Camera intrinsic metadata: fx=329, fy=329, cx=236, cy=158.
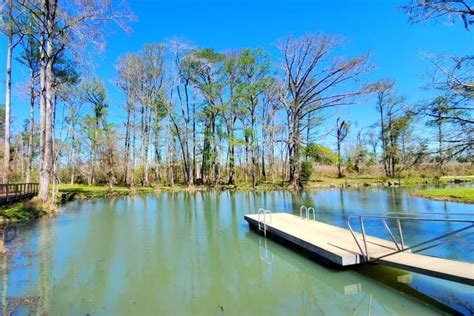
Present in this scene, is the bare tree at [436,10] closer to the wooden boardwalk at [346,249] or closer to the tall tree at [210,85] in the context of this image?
the wooden boardwalk at [346,249]

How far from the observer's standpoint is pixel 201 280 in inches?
237

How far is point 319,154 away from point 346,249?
29.5 metres

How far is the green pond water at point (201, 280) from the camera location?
4.70 metres

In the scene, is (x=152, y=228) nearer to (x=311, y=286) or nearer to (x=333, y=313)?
(x=311, y=286)

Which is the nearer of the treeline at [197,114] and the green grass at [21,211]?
the green grass at [21,211]

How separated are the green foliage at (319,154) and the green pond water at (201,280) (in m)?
24.5

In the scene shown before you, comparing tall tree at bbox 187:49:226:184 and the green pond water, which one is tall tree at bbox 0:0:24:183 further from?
tall tree at bbox 187:49:226:184

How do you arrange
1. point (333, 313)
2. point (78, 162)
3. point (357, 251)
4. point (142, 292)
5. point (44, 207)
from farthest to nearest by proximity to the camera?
1. point (78, 162)
2. point (44, 207)
3. point (357, 251)
4. point (142, 292)
5. point (333, 313)

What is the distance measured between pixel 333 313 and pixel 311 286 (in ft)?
3.57

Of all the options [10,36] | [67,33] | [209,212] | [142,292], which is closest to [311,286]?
[142,292]

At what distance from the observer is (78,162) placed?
123 ft

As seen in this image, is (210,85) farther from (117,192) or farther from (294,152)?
(117,192)

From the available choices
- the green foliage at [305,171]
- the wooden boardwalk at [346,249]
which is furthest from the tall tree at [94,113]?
the wooden boardwalk at [346,249]

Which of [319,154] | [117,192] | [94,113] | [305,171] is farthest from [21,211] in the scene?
[319,154]
